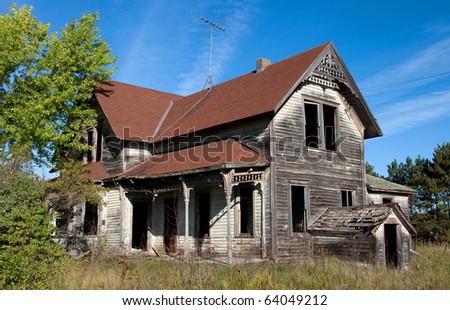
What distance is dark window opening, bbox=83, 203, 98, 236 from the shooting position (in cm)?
2022

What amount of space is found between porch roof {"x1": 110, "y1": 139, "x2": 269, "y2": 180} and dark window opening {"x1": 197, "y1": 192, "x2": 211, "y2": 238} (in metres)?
1.70

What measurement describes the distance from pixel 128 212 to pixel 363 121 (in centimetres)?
1097

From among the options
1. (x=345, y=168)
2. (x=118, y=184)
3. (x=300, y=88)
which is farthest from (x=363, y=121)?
(x=118, y=184)

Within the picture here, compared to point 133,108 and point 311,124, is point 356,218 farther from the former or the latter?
point 133,108

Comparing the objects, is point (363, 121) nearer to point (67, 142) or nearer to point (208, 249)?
point (208, 249)

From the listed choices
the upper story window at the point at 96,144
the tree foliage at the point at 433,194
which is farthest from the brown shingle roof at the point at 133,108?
the tree foliage at the point at 433,194

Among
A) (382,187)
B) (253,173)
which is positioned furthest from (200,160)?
(382,187)

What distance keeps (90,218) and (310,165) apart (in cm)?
1053

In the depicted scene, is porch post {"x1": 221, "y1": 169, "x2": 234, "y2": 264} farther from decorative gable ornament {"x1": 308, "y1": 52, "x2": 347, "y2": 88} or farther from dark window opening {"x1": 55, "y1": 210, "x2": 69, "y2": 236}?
dark window opening {"x1": 55, "y1": 210, "x2": 69, "y2": 236}

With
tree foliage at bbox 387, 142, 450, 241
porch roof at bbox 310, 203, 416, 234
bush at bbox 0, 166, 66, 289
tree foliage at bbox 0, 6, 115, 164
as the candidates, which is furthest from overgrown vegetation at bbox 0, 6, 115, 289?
tree foliage at bbox 387, 142, 450, 241

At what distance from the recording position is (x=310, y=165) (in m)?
16.9

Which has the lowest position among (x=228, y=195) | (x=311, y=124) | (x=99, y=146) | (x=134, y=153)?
(x=228, y=195)

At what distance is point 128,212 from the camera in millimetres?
18828
